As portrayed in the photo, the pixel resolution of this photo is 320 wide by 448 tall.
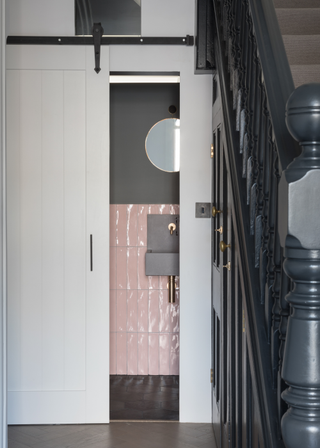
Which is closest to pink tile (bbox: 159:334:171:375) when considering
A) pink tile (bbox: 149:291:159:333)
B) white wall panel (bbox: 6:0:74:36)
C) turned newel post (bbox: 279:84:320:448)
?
pink tile (bbox: 149:291:159:333)

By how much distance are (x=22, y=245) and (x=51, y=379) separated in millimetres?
934

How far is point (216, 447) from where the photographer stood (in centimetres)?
285

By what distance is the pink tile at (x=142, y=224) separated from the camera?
424cm

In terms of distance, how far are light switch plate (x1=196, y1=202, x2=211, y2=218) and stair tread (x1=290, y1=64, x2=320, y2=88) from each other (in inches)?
53.2

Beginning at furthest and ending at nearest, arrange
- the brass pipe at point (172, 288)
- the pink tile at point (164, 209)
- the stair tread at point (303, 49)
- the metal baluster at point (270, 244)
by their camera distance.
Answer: the pink tile at point (164, 209) < the brass pipe at point (172, 288) < the stair tread at point (303, 49) < the metal baluster at point (270, 244)

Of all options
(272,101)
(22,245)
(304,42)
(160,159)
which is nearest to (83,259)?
(22,245)

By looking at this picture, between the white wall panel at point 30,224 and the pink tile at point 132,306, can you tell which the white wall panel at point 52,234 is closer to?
the white wall panel at point 30,224

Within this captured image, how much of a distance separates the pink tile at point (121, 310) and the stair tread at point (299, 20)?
2683 millimetres

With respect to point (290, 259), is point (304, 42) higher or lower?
higher

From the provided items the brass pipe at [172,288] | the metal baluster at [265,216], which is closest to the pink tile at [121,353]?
the brass pipe at [172,288]

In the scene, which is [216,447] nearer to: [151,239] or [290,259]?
[151,239]

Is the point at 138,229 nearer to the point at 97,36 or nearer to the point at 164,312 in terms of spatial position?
the point at 164,312

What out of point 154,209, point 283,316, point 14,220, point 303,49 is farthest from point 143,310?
point 283,316

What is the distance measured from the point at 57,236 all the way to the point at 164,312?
4.82 feet
